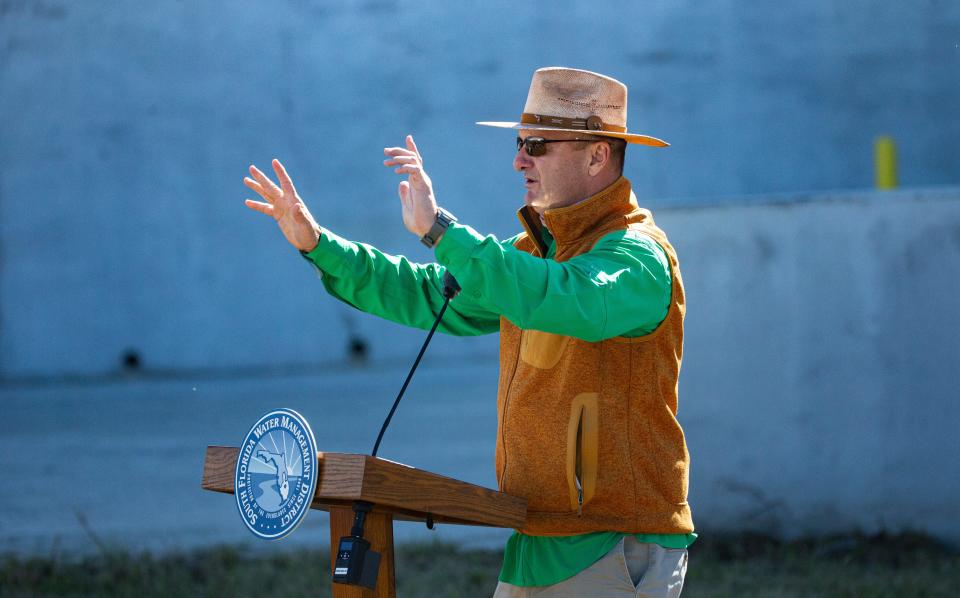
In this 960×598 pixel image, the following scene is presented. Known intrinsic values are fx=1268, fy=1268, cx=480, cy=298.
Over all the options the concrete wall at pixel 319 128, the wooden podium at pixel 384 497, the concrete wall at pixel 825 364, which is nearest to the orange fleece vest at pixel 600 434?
the wooden podium at pixel 384 497

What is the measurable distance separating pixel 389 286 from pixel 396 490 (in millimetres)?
871

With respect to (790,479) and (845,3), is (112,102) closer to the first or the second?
(845,3)

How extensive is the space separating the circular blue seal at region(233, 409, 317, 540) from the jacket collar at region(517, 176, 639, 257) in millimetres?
769

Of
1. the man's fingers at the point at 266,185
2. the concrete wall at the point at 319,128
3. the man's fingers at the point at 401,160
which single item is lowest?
the man's fingers at the point at 401,160

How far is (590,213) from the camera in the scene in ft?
8.68

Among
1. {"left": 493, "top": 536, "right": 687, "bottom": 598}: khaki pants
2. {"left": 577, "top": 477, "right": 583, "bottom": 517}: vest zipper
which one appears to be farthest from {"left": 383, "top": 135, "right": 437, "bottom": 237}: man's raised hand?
{"left": 493, "top": 536, "right": 687, "bottom": 598}: khaki pants

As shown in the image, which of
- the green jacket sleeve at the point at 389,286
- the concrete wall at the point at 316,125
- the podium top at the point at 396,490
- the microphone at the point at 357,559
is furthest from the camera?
the concrete wall at the point at 316,125

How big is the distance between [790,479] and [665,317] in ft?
10.00

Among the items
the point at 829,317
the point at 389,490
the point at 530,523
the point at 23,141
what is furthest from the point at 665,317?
the point at 23,141

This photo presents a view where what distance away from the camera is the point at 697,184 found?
44.2 feet

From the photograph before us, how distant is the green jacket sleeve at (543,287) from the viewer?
7.24ft

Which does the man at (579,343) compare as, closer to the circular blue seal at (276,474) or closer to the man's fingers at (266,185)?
the man's fingers at (266,185)

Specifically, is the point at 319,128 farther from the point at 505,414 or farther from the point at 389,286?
the point at 505,414

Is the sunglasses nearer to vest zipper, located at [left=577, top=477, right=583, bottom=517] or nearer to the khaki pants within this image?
vest zipper, located at [left=577, top=477, right=583, bottom=517]
